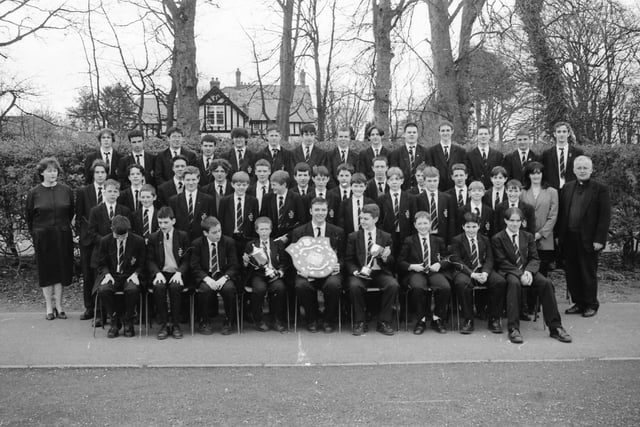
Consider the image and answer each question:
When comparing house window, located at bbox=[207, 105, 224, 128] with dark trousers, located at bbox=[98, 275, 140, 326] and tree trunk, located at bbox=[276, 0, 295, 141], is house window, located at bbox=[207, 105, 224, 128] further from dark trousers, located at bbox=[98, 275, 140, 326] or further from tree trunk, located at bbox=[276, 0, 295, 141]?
dark trousers, located at bbox=[98, 275, 140, 326]

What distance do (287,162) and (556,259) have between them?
405 cm

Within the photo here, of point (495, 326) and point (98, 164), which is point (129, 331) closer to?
point (98, 164)

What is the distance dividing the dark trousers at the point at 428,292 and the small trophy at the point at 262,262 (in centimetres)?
160

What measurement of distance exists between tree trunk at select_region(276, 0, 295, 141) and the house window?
24177 mm

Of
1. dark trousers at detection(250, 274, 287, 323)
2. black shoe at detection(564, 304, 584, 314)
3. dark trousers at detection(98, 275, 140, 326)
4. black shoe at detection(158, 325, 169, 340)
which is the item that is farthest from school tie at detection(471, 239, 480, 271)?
dark trousers at detection(98, 275, 140, 326)

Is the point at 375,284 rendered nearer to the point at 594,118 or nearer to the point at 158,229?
the point at 158,229

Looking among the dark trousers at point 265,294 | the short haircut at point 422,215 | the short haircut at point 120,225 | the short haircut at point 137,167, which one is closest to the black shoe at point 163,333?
the dark trousers at point 265,294

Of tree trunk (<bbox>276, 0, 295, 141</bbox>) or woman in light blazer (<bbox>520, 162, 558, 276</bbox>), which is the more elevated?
tree trunk (<bbox>276, 0, 295, 141</bbox>)

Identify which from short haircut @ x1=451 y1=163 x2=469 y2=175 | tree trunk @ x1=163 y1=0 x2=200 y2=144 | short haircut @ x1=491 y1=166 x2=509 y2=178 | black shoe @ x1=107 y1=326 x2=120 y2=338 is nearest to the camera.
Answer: black shoe @ x1=107 y1=326 x2=120 y2=338

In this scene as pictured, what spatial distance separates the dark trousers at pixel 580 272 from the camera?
7582mm

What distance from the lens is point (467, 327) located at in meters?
6.83

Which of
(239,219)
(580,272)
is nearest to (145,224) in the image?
(239,219)

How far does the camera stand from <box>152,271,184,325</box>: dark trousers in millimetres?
6742

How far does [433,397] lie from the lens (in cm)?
484
